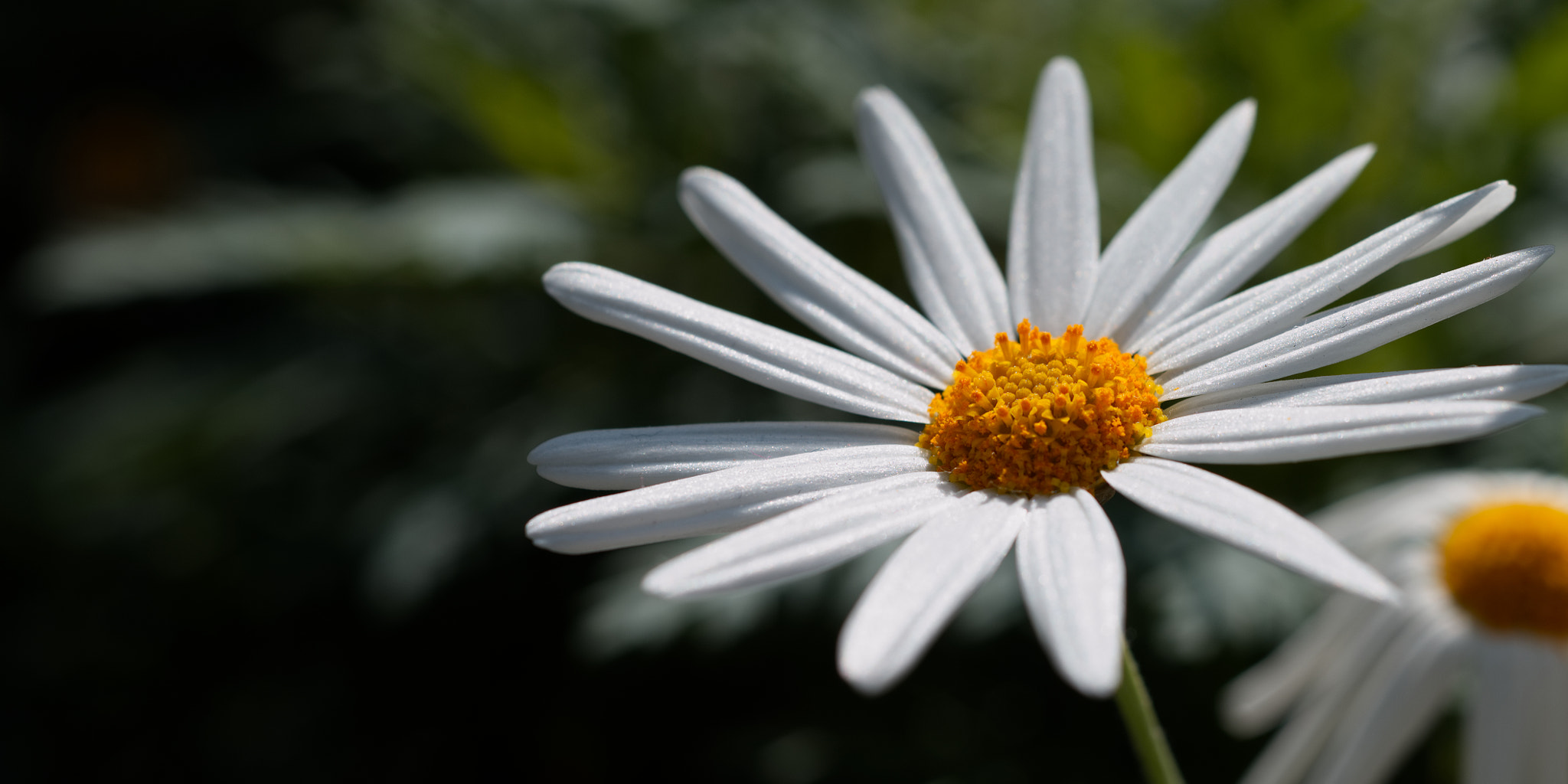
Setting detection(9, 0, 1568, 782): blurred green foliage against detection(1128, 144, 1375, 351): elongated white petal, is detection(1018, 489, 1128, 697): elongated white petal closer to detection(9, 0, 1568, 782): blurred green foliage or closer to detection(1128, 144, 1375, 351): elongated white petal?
detection(1128, 144, 1375, 351): elongated white petal

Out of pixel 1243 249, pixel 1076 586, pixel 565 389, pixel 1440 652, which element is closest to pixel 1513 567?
pixel 1440 652

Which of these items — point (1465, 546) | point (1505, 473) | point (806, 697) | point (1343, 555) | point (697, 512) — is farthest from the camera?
point (806, 697)

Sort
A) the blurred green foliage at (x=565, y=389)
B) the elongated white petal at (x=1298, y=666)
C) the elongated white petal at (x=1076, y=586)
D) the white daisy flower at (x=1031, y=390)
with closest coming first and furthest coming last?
the elongated white petal at (x=1076, y=586)
the white daisy flower at (x=1031, y=390)
the elongated white petal at (x=1298, y=666)
the blurred green foliage at (x=565, y=389)

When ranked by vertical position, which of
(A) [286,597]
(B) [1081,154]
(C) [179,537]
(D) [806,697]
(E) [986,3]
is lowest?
(D) [806,697]

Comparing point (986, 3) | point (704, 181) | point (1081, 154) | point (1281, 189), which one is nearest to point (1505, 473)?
point (1281, 189)

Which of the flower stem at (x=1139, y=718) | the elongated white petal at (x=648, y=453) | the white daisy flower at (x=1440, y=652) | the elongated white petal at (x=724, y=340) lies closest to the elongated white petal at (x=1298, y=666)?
the white daisy flower at (x=1440, y=652)

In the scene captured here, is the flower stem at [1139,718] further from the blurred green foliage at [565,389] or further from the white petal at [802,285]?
the blurred green foliage at [565,389]

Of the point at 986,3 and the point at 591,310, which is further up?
the point at 986,3

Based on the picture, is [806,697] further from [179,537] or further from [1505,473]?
[179,537]
